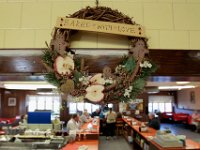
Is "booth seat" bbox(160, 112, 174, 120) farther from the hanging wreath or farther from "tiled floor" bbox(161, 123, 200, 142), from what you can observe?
the hanging wreath

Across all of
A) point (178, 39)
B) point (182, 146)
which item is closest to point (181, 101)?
point (182, 146)

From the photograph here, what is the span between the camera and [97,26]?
1334mm

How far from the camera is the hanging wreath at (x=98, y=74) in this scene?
50.4 inches

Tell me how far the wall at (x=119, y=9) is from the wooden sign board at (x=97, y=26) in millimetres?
92

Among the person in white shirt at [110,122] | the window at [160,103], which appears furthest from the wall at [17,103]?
the window at [160,103]

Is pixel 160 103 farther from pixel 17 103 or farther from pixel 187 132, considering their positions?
pixel 17 103

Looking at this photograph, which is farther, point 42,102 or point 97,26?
point 42,102

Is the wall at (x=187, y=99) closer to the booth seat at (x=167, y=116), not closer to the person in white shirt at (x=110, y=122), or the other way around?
the booth seat at (x=167, y=116)

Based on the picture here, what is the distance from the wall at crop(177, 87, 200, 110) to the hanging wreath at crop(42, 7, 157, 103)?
11.2 metres

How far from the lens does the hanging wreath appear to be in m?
1.28

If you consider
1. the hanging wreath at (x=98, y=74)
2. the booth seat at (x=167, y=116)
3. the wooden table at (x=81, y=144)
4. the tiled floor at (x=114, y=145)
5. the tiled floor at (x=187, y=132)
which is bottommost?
the tiled floor at (x=114, y=145)

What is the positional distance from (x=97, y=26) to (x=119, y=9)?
0.24 metres

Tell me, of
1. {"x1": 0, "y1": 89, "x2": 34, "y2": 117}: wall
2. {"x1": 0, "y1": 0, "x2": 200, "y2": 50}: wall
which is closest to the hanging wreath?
{"x1": 0, "y1": 0, "x2": 200, "y2": 50}: wall

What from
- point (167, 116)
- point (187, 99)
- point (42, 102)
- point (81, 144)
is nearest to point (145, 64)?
point (81, 144)
